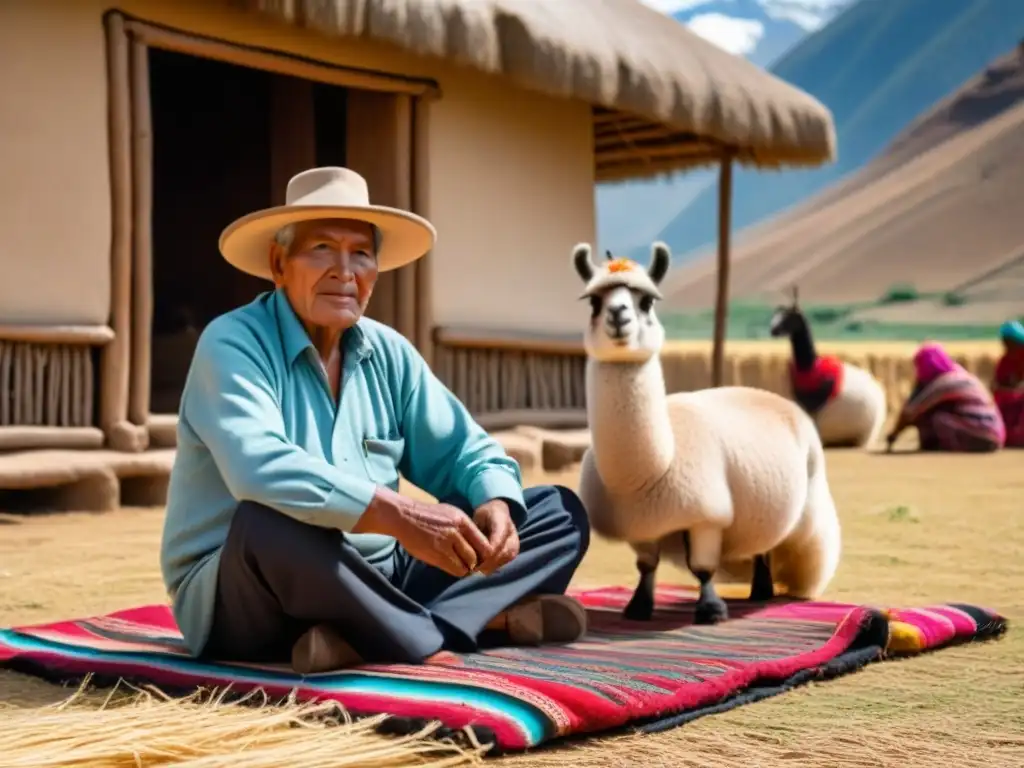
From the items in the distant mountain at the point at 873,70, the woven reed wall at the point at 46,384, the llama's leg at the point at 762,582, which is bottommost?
the llama's leg at the point at 762,582

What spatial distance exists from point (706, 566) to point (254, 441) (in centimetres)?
155

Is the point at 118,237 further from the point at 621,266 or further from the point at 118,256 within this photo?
the point at 621,266

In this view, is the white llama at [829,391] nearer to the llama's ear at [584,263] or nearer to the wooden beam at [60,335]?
the wooden beam at [60,335]

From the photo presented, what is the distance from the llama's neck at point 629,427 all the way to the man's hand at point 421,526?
98 centimetres

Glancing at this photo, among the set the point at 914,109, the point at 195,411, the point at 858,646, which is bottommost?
the point at 858,646

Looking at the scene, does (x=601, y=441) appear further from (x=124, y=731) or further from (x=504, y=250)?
(x=504, y=250)

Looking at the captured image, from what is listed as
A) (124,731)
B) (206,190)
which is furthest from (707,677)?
(206,190)

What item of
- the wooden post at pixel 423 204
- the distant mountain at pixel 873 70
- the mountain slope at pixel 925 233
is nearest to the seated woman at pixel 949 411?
the wooden post at pixel 423 204

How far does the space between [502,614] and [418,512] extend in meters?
0.62

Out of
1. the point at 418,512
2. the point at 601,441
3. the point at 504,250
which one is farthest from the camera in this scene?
the point at 504,250

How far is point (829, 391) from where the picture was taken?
13188 millimetres

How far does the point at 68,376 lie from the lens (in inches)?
280

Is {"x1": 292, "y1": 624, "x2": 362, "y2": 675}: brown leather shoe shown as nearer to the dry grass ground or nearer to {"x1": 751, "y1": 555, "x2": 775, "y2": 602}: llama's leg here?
the dry grass ground

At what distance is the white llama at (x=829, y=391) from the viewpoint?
13.2 m
